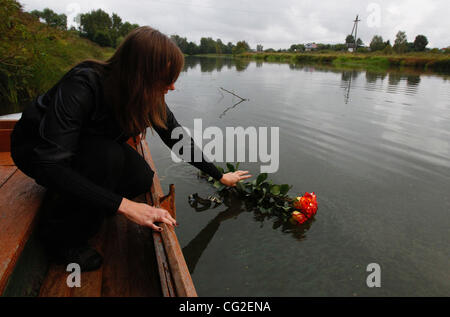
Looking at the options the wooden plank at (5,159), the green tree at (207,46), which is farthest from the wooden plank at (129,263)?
the green tree at (207,46)

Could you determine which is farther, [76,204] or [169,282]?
[76,204]

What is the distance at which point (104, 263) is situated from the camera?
179 centimetres

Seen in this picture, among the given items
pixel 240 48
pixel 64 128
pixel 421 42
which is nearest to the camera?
pixel 64 128

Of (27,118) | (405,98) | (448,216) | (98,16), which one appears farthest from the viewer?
(98,16)

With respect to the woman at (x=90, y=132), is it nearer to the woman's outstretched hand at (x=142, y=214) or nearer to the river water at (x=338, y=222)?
the woman's outstretched hand at (x=142, y=214)

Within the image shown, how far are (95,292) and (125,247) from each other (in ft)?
1.28

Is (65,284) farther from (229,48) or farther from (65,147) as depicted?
(229,48)

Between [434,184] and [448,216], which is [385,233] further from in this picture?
[434,184]

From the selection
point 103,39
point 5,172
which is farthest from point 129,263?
point 103,39

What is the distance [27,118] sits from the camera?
154 cm

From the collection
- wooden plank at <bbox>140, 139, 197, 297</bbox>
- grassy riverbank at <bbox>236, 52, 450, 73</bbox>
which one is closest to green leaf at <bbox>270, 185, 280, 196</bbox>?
wooden plank at <bbox>140, 139, 197, 297</bbox>

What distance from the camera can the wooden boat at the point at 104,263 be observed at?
1389mm

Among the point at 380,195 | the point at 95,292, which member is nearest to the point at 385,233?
the point at 380,195

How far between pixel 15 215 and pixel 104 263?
59 centimetres
